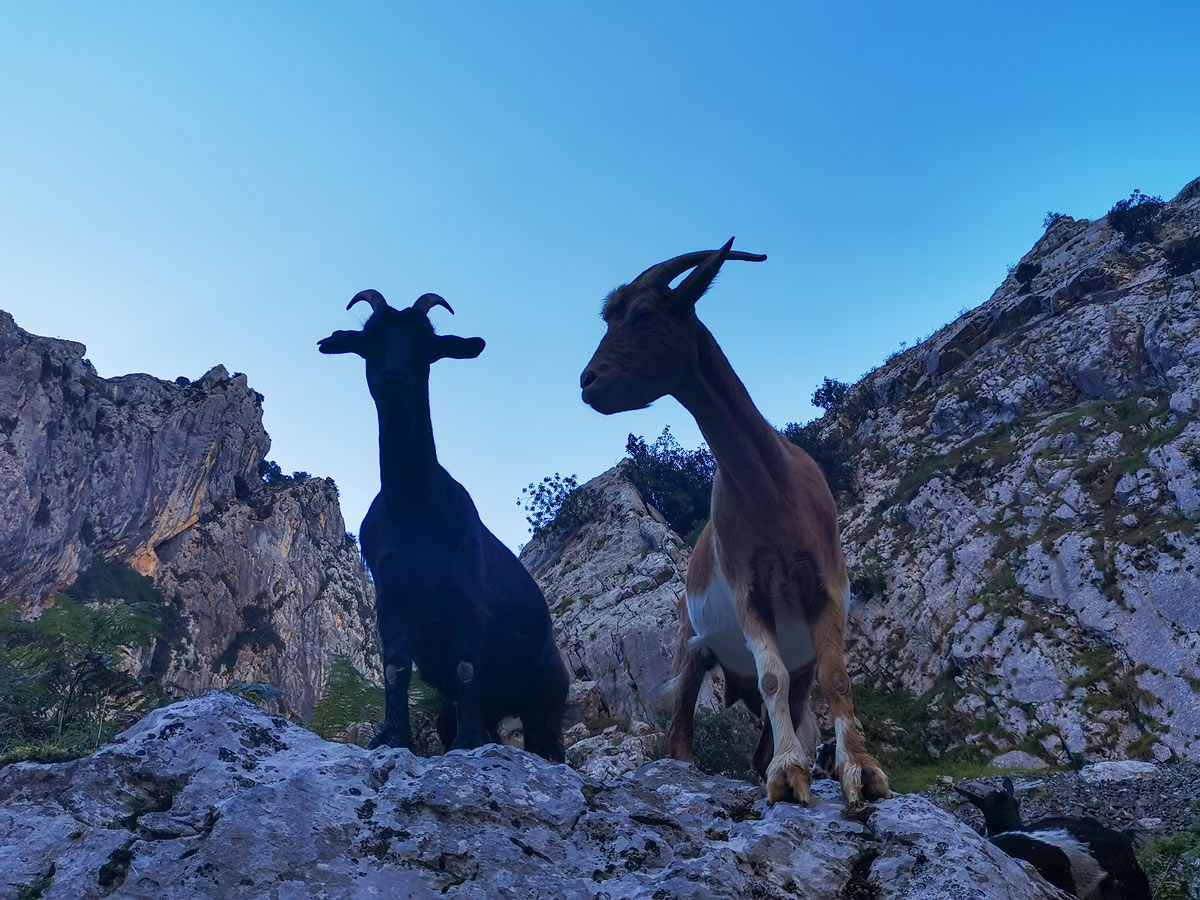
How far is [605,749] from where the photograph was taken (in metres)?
16.4

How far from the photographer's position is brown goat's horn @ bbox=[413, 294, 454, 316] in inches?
205

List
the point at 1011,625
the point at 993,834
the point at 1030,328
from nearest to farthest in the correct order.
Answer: the point at 993,834 → the point at 1011,625 → the point at 1030,328

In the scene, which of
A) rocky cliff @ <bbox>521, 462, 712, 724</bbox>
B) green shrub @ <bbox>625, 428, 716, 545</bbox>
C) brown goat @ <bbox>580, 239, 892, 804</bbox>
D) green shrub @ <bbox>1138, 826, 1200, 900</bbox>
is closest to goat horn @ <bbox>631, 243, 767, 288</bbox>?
brown goat @ <bbox>580, 239, 892, 804</bbox>

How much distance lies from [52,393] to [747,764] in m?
46.6

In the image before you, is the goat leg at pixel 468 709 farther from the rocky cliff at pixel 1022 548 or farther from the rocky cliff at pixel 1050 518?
the rocky cliff at pixel 1050 518

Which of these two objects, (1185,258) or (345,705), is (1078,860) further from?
(1185,258)

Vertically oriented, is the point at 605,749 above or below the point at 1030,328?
below

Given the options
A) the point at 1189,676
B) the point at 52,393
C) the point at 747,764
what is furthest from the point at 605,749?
the point at 52,393

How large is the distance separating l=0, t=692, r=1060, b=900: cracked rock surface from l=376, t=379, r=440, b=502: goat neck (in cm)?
174

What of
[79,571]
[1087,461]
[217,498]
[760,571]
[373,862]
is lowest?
[373,862]

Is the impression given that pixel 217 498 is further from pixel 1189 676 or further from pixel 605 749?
pixel 1189 676

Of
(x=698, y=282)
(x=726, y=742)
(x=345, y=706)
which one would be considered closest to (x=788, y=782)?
(x=698, y=282)

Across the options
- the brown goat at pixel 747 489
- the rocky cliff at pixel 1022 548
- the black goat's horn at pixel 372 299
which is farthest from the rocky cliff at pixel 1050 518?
the black goat's horn at pixel 372 299

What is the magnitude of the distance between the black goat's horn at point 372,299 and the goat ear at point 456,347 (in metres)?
0.42
